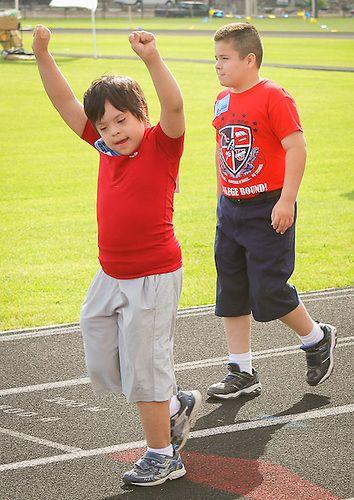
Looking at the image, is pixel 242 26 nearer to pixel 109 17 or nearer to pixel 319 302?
pixel 319 302

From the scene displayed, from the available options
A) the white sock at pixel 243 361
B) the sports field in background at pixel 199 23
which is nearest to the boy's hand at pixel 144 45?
the white sock at pixel 243 361

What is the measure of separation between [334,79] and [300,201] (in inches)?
627

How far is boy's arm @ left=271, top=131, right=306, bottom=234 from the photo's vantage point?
206 inches

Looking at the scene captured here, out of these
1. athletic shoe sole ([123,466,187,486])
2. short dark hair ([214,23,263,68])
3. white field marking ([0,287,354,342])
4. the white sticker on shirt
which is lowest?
white field marking ([0,287,354,342])

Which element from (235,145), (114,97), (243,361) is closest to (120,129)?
(114,97)

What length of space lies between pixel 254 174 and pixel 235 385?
1.11m

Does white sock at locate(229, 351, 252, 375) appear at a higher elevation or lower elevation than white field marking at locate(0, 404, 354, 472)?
higher

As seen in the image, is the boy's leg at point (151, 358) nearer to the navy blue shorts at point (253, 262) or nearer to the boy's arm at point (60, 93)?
the boy's arm at point (60, 93)

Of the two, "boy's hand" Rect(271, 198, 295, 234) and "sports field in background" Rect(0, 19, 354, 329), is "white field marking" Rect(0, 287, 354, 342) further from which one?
"boy's hand" Rect(271, 198, 295, 234)

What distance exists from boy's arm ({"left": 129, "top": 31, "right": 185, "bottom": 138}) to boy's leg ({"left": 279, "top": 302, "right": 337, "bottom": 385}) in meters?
1.64

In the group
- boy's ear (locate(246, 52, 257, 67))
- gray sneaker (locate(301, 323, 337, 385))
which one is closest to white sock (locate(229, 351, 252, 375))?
gray sneaker (locate(301, 323, 337, 385))

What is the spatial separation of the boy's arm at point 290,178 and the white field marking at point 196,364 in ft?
4.12

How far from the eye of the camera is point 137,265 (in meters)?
4.53

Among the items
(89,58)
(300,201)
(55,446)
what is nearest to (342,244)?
(300,201)
